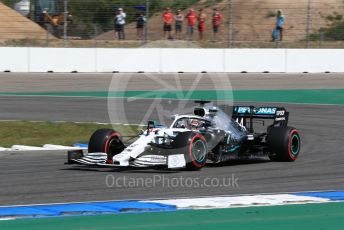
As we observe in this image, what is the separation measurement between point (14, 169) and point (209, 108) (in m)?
3.28

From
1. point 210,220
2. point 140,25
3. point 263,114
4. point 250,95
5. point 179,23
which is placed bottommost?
point 210,220

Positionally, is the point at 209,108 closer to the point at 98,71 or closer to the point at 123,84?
the point at 123,84

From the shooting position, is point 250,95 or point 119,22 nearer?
point 250,95

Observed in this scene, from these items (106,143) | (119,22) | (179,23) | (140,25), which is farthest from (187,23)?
(106,143)

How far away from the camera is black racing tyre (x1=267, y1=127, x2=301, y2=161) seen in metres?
13.8

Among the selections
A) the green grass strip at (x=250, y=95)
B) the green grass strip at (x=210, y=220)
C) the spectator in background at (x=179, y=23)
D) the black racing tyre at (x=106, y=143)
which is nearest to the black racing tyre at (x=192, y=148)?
the black racing tyre at (x=106, y=143)

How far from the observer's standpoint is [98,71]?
103 feet

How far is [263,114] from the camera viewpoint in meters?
14.6

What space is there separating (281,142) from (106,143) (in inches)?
116

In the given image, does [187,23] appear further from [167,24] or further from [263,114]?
[263,114]

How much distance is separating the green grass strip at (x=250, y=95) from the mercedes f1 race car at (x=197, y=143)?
11008mm

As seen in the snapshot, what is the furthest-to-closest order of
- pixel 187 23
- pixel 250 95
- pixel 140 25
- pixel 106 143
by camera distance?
pixel 187 23
pixel 140 25
pixel 250 95
pixel 106 143

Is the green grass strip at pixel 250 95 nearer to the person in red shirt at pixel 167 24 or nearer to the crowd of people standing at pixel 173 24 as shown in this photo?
the crowd of people standing at pixel 173 24

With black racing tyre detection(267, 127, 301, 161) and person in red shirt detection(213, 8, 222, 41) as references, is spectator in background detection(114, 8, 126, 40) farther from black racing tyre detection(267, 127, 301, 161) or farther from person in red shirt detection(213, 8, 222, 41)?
black racing tyre detection(267, 127, 301, 161)
